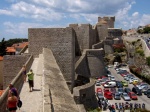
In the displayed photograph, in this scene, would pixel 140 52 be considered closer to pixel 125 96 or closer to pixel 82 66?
pixel 82 66

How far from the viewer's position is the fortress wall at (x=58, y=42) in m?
18.7

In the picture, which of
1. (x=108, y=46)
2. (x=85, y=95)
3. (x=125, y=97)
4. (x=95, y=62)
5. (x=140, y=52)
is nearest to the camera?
(x=85, y=95)

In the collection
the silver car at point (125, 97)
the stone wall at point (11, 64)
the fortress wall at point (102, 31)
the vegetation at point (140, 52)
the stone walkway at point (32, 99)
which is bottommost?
the silver car at point (125, 97)

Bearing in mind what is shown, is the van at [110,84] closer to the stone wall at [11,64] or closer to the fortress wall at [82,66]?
the fortress wall at [82,66]

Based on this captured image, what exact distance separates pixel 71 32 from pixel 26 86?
714 cm

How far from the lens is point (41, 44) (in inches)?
745

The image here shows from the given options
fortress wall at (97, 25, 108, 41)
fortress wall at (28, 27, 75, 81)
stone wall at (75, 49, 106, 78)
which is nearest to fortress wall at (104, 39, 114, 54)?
fortress wall at (97, 25, 108, 41)

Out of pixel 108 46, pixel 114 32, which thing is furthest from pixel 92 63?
pixel 114 32

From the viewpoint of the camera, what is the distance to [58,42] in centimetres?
1869

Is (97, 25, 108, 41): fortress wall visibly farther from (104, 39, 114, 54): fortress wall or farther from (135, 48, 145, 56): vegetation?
(135, 48, 145, 56): vegetation

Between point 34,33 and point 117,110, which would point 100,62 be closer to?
point 117,110

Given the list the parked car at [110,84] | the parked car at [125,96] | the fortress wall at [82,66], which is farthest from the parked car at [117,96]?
the parked car at [110,84]

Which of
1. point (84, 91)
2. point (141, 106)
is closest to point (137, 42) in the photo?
point (141, 106)

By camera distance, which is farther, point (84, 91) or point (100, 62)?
point (100, 62)
